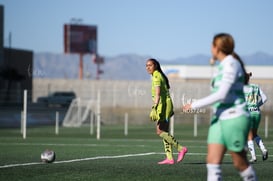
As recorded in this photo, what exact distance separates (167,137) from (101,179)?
4.31 metres

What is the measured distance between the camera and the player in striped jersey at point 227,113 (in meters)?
10.4

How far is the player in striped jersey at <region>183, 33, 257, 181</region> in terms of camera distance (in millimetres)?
10422

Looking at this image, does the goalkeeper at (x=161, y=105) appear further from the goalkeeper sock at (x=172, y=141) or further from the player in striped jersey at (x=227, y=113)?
the player in striped jersey at (x=227, y=113)

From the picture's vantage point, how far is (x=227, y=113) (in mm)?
10531

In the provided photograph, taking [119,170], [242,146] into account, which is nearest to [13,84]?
[119,170]

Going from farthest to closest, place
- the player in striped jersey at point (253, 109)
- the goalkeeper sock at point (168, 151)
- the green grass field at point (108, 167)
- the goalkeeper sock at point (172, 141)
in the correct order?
the player in striped jersey at point (253, 109) < the goalkeeper sock at point (172, 141) < the goalkeeper sock at point (168, 151) < the green grass field at point (108, 167)

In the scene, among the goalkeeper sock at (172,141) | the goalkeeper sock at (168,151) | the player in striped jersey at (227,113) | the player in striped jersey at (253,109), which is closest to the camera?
the player in striped jersey at (227,113)

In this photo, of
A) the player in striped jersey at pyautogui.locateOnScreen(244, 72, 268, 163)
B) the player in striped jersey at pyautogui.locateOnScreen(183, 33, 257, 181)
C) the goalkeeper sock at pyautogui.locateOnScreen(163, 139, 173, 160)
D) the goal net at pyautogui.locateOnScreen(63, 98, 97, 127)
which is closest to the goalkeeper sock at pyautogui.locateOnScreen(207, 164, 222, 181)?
the player in striped jersey at pyautogui.locateOnScreen(183, 33, 257, 181)

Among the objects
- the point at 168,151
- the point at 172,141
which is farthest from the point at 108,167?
the point at 172,141

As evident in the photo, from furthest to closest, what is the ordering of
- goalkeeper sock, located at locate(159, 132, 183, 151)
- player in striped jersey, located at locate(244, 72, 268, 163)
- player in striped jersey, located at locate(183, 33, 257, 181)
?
1. player in striped jersey, located at locate(244, 72, 268, 163)
2. goalkeeper sock, located at locate(159, 132, 183, 151)
3. player in striped jersey, located at locate(183, 33, 257, 181)

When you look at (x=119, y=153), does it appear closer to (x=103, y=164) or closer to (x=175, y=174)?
(x=103, y=164)

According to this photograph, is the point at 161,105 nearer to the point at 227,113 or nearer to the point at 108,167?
the point at 108,167

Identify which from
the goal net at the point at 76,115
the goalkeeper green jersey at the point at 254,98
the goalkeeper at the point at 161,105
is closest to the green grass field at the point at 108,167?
the goalkeeper at the point at 161,105

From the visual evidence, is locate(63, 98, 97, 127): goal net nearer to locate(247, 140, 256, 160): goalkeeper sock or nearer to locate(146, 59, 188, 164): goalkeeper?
locate(247, 140, 256, 160): goalkeeper sock
